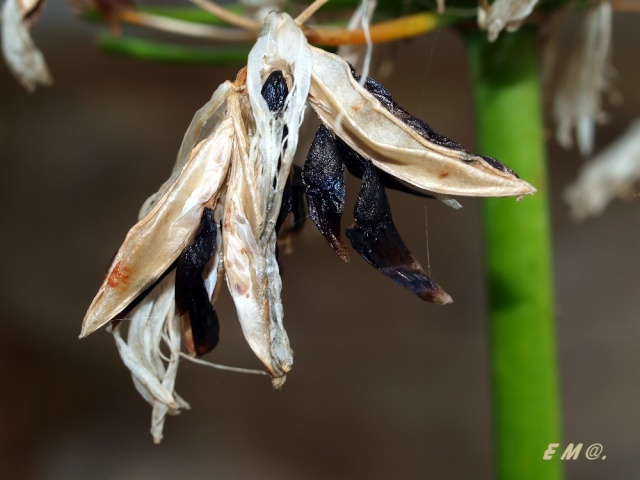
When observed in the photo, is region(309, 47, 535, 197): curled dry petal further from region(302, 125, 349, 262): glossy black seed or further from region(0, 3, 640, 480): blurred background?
region(0, 3, 640, 480): blurred background

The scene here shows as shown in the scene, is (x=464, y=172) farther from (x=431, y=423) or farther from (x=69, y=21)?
(x=69, y=21)

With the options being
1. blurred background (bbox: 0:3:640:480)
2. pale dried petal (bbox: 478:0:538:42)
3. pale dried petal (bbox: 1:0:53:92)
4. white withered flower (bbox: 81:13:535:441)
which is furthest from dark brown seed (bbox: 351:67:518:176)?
blurred background (bbox: 0:3:640:480)

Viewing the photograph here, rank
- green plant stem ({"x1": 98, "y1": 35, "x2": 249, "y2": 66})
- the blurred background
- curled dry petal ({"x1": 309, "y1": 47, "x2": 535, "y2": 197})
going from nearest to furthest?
1. curled dry petal ({"x1": 309, "y1": 47, "x2": 535, "y2": 197})
2. green plant stem ({"x1": 98, "y1": 35, "x2": 249, "y2": 66})
3. the blurred background

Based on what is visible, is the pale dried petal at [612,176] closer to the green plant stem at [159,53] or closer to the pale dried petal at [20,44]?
the green plant stem at [159,53]

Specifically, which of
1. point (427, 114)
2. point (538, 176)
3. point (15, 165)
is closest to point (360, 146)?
point (538, 176)

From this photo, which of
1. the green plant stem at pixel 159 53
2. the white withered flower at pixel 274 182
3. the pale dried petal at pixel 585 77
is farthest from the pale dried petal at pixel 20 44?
the pale dried petal at pixel 585 77

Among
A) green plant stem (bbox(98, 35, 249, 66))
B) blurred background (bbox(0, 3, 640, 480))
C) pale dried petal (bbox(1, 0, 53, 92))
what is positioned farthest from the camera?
blurred background (bbox(0, 3, 640, 480))
